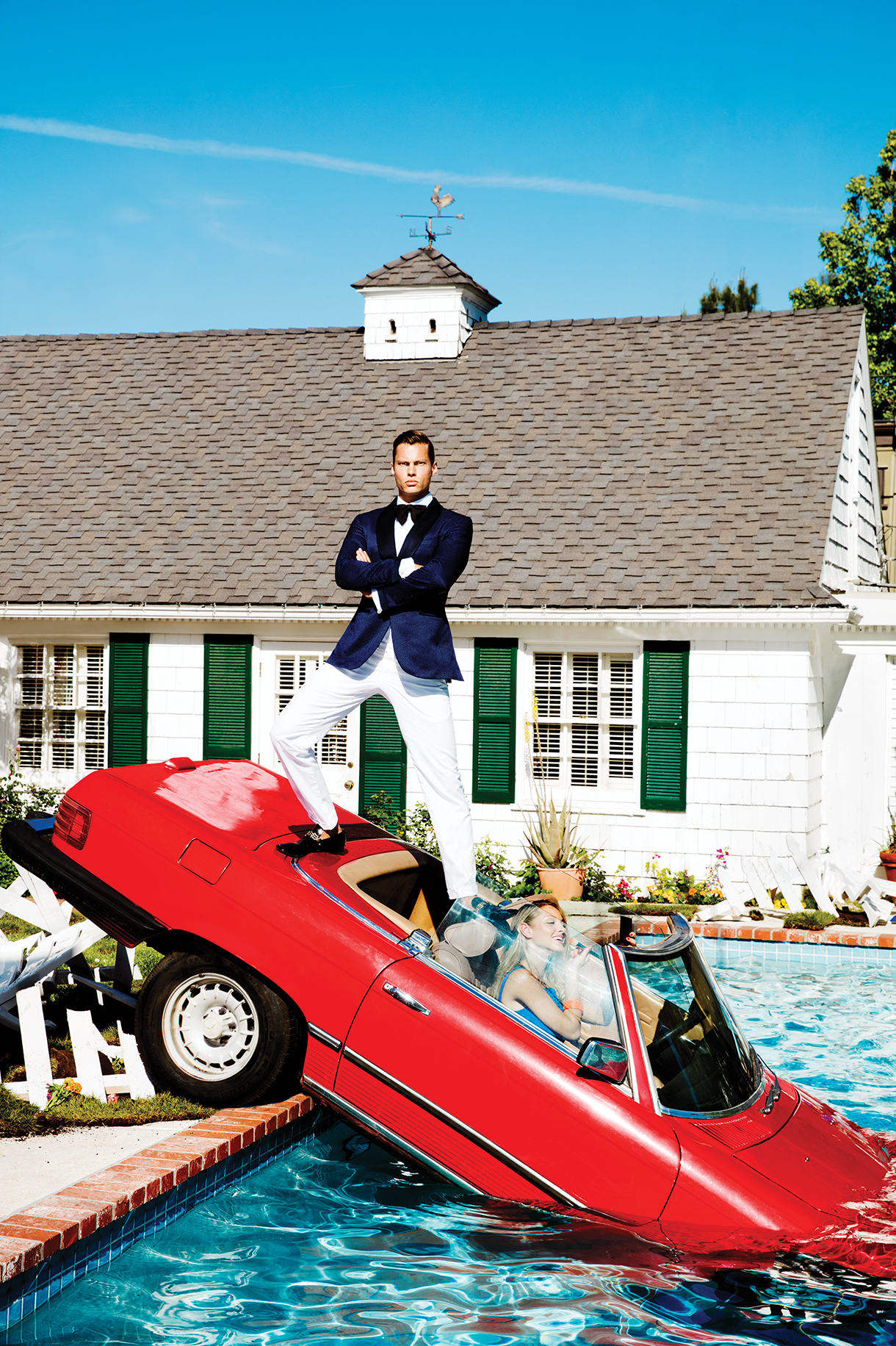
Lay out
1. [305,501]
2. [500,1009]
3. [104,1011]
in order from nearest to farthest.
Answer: [500,1009], [104,1011], [305,501]

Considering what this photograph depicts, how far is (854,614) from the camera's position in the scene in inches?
477

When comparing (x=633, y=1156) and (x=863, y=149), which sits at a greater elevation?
(x=863, y=149)

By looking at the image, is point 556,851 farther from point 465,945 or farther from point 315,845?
point 465,945

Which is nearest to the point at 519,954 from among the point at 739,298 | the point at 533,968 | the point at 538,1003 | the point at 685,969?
the point at 533,968

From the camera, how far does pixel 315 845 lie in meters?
5.54

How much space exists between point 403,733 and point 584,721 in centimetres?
732

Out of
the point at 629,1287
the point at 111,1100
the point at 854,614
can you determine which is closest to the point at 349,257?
the point at 854,614

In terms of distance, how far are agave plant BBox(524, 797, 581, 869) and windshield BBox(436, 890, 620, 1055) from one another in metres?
6.83

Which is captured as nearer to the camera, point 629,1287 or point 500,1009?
point 629,1287

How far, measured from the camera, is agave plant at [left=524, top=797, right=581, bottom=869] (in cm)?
1191

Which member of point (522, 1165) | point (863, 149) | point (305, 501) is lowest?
point (522, 1165)

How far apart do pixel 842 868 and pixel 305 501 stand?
282 inches

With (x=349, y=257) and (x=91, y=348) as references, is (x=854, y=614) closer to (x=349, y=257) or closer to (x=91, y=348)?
(x=349, y=257)

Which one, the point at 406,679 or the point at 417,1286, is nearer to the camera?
the point at 417,1286
